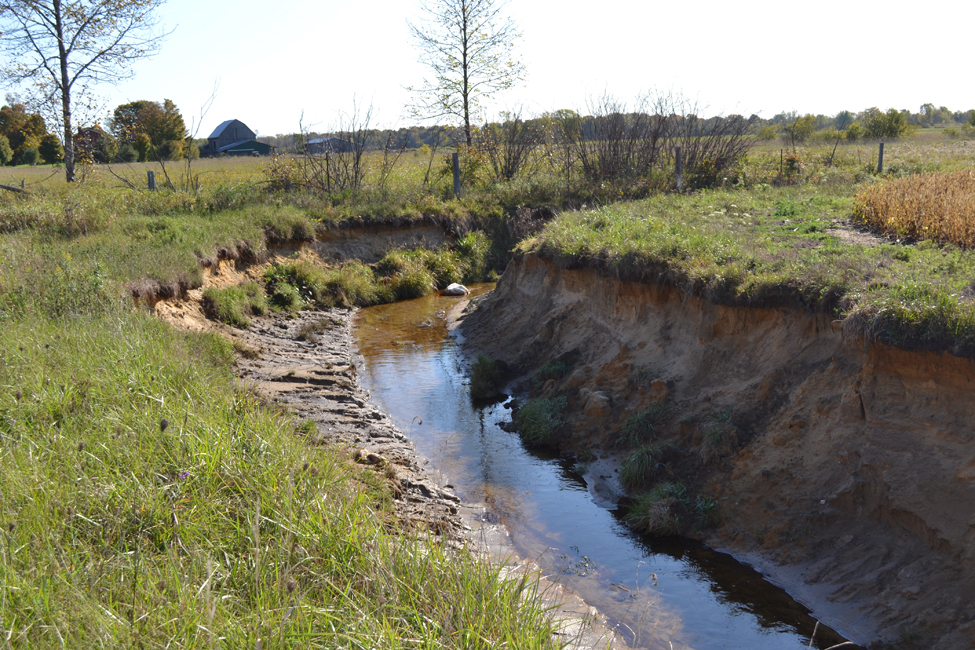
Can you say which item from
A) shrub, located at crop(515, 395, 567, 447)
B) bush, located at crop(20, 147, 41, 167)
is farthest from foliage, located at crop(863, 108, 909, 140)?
bush, located at crop(20, 147, 41, 167)

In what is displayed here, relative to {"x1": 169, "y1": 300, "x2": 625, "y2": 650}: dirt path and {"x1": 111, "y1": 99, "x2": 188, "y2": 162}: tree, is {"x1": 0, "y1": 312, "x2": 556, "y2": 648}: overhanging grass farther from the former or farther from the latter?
{"x1": 111, "y1": 99, "x2": 188, "y2": 162}: tree

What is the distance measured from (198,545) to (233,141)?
65.5m

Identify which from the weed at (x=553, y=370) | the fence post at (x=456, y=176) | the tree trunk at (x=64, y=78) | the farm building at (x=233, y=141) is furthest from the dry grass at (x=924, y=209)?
the farm building at (x=233, y=141)

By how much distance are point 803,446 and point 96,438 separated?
240 inches

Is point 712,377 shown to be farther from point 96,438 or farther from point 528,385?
point 96,438

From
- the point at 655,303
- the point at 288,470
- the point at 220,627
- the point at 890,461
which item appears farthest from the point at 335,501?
the point at 655,303

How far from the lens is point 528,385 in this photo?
10609mm

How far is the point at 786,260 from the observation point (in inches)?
309

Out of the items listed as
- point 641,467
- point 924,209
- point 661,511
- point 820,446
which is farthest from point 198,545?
point 924,209

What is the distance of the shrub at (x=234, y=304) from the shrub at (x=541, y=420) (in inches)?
256

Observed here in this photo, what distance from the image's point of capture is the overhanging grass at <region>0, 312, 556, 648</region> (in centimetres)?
300

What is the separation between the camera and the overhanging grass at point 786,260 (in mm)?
5793

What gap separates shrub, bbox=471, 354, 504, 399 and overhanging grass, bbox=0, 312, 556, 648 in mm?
4775

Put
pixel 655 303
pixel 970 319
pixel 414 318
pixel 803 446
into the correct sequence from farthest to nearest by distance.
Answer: pixel 414 318
pixel 655 303
pixel 803 446
pixel 970 319
